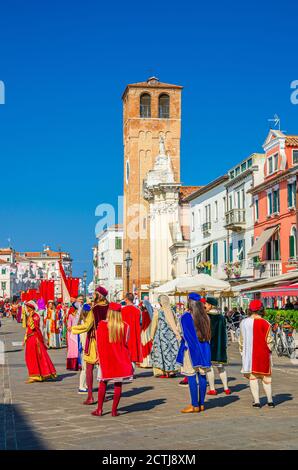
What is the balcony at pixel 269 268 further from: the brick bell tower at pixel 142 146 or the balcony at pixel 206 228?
the brick bell tower at pixel 142 146

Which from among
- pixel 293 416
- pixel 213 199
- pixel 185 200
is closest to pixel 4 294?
pixel 185 200

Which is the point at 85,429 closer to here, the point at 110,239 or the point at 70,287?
the point at 70,287

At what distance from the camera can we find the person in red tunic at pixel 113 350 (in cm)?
1003

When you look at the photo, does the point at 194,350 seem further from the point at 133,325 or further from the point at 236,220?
the point at 236,220

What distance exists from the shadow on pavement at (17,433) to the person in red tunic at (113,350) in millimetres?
1280

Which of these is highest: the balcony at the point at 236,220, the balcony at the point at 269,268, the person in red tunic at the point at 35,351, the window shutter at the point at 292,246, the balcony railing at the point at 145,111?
the balcony railing at the point at 145,111

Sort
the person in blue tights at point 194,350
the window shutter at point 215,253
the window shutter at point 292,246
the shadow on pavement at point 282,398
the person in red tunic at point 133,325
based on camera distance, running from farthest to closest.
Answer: the window shutter at point 215,253 < the window shutter at point 292,246 < the person in red tunic at point 133,325 < the shadow on pavement at point 282,398 < the person in blue tights at point 194,350

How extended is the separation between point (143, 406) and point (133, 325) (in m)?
5.23

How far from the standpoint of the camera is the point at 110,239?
115 meters

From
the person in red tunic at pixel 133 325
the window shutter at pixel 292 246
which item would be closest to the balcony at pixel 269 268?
the window shutter at pixel 292 246

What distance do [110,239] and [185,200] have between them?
55.5 meters

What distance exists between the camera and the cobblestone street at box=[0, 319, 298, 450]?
827cm

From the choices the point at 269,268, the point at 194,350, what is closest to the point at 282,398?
the point at 194,350
